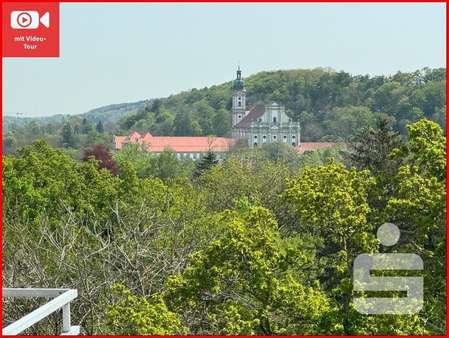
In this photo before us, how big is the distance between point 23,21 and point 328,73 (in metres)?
71.4

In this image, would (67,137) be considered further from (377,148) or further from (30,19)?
(30,19)

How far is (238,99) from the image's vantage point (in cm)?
7962

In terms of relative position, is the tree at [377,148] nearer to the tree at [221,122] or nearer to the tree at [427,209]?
the tree at [427,209]

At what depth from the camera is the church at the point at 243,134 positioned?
69938 millimetres

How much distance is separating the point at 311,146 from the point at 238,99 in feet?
51.7

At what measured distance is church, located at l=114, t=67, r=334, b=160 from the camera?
69.9 m

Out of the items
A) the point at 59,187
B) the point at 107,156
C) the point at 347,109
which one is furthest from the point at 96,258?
the point at 347,109

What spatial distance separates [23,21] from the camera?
699 cm

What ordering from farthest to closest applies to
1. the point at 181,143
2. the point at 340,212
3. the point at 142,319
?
the point at 181,143 → the point at 340,212 → the point at 142,319

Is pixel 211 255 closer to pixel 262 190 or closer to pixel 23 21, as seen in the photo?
pixel 23 21

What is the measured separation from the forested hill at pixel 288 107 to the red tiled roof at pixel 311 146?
30.8 inches

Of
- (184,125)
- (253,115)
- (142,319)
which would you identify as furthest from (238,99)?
(142,319)

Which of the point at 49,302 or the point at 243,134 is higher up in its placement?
the point at 243,134

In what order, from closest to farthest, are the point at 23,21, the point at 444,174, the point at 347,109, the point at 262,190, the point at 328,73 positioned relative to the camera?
the point at 23,21 < the point at 444,174 < the point at 262,190 < the point at 347,109 < the point at 328,73
